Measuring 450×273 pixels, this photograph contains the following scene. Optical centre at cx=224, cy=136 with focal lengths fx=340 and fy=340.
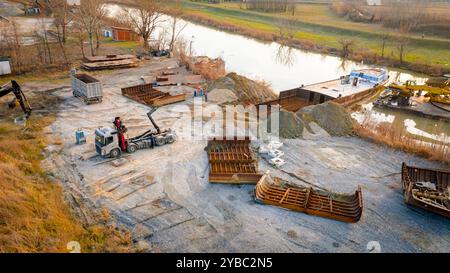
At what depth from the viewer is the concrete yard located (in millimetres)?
13266

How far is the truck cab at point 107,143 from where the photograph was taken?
18.5m

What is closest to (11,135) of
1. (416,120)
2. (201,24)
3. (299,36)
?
(416,120)

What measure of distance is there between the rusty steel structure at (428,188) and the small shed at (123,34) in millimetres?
43968

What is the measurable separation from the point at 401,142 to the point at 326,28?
5121 centimetres

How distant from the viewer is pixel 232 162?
61.7 feet

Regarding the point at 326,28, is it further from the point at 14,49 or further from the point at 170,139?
the point at 170,139

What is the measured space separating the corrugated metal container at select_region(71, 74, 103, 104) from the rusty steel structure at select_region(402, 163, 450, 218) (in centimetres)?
2223

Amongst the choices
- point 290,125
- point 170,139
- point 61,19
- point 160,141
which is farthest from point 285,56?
point 160,141

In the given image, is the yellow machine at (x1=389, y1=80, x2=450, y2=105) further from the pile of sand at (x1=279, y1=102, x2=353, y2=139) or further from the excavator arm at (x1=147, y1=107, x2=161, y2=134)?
the excavator arm at (x1=147, y1=107, x2=161, y2=134)

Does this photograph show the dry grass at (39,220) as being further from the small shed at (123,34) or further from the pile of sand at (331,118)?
the small shed at (123,34)

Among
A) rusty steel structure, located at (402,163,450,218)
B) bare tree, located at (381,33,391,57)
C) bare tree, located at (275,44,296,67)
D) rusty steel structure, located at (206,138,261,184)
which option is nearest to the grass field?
bare tree, located at (381,33,391,57)

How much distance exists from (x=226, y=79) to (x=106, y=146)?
14785mm

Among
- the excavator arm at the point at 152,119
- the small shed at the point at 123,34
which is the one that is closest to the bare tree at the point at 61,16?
the small shed at the point at 123,34

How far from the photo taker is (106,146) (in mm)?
18578
